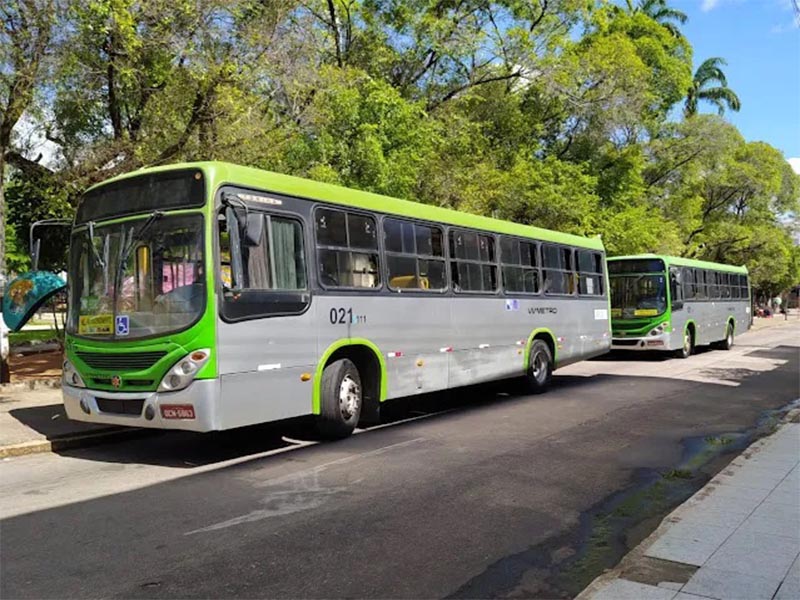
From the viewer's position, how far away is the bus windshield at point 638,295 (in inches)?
783

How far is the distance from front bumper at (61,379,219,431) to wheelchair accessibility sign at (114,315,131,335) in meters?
0.66

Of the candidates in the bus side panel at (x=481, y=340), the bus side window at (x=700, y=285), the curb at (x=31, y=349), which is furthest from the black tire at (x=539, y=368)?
the curb at (x=31, y=349)

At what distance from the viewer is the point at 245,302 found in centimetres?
759

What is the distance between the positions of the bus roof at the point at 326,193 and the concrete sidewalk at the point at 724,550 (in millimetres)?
5330

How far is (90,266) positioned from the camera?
820cm

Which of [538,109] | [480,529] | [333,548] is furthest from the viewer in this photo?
[538,109]

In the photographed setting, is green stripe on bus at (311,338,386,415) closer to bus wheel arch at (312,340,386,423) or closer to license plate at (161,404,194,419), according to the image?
bus wheel arch at (312,340,386,423)

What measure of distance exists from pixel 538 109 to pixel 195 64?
17.8m

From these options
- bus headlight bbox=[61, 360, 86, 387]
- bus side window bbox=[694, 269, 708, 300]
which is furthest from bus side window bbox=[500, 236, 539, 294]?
bus side window bbox=[694, 269, 708, 300]

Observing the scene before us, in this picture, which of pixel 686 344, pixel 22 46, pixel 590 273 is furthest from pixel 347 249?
pixel 686 344

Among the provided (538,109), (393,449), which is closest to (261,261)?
(393,449)

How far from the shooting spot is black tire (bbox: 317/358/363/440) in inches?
342

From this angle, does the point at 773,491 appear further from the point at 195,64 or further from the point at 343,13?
the point at 343,13

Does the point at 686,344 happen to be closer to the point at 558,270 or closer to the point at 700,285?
the point at 700,285
